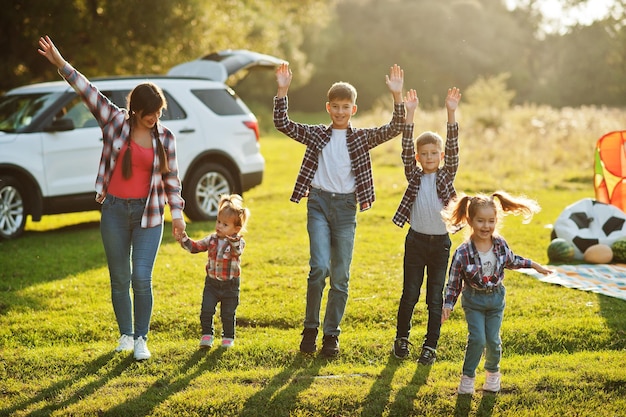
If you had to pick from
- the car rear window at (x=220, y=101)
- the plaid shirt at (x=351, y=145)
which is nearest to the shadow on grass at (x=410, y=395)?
the plaid shirt at (x=351, y=145)

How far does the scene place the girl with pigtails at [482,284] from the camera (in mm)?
4988

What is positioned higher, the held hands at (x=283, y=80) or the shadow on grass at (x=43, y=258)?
the held hands at (x=283, y=80)

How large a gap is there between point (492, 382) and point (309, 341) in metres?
1.41

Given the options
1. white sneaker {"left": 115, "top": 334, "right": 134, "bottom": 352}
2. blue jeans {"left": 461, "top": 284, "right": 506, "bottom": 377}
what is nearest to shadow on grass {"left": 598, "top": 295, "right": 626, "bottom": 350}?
blue jeans {"left": 461, "top": 284, "right": 506, "bottom": 377}

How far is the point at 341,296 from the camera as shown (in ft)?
19.0

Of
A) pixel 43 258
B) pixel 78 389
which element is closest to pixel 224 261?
pixel 78 389

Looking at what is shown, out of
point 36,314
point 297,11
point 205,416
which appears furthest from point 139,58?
point 205,416

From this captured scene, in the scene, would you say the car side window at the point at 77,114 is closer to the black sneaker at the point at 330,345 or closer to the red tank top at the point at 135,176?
the red tank top at the point at 135,176

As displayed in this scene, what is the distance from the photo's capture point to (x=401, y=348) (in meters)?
5.82

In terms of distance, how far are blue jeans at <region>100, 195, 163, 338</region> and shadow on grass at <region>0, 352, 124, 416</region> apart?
0.95ft

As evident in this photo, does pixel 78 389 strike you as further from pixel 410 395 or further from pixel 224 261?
pixel 410 395

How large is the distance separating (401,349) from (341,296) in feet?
1.88

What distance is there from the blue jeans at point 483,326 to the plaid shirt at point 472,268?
0.07 meters

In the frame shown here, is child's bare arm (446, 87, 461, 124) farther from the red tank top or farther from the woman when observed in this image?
the red tank top
